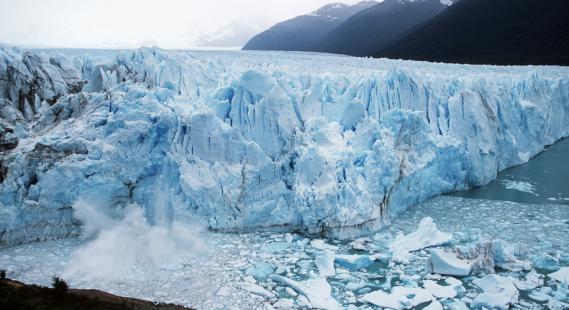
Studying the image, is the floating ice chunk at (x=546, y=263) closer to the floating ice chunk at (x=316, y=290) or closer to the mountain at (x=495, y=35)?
the floating ice chunk at (x=316, y=290)

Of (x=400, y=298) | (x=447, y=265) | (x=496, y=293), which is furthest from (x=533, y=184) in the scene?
(x=400, y=298)

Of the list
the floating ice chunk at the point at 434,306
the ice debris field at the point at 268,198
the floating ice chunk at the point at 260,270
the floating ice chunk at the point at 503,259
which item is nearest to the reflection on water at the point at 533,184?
the ice debris field at the point at 268,198

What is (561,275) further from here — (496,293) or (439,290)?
(439,290)

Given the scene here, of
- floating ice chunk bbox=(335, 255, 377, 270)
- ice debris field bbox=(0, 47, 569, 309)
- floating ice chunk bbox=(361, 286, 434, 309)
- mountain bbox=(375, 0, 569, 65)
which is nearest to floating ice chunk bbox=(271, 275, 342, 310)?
ice debris field bbox=(0, 47, 569, 309)

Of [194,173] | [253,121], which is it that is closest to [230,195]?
[194,173]

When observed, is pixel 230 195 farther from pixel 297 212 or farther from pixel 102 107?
pixel 102 107
